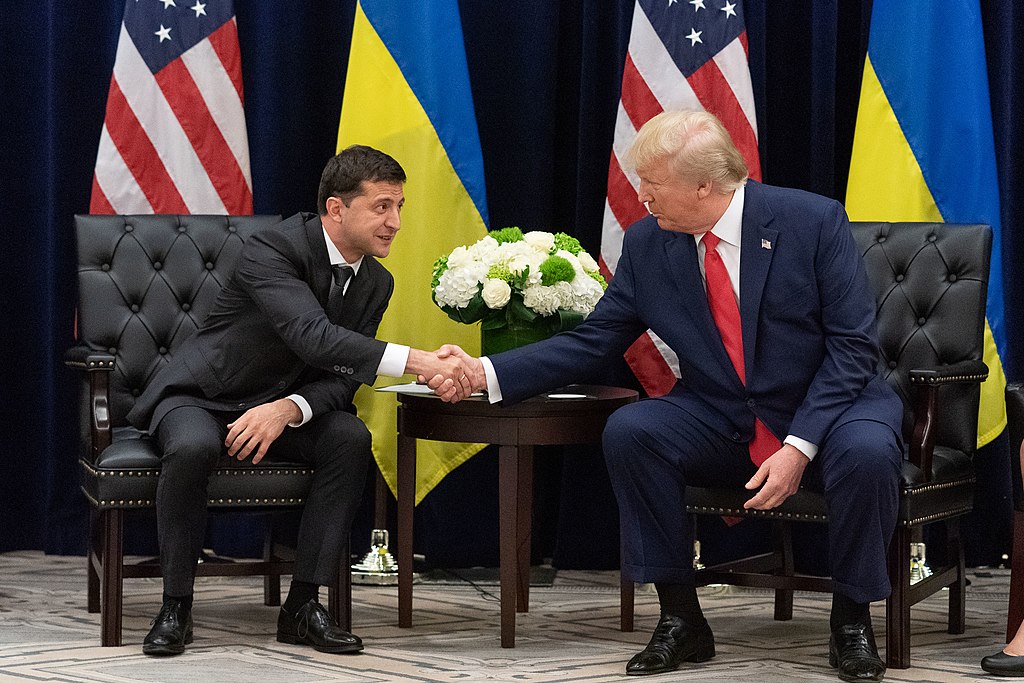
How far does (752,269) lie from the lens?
3.19m

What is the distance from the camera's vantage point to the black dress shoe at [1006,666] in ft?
10.1

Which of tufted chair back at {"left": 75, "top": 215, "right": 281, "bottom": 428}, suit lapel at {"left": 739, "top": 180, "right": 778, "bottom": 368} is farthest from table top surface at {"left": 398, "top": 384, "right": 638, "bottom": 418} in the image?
tufted chair back at {"left": 75, "top": 215, "right": 281, "bottom": 428}

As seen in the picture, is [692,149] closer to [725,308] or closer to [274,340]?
[725,308]

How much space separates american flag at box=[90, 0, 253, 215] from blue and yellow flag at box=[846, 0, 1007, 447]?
1913 millimetres

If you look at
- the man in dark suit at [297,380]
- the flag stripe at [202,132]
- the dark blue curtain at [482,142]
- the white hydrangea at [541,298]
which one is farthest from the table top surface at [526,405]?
the flag stripe at [202,132]

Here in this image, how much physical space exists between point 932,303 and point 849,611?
3.14ft

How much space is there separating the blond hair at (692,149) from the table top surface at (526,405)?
2.00 feet

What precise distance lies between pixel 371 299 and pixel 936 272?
147 cm

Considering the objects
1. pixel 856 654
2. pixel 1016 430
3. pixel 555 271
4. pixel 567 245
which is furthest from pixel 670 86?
pixel 856 654

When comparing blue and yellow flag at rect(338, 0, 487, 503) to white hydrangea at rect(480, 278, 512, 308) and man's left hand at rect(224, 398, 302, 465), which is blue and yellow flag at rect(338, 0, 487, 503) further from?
man's left hand at rect(224, 398, 302, 465)

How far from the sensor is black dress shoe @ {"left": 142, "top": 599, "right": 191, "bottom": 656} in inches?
126

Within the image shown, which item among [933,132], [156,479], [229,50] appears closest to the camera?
[156,479]

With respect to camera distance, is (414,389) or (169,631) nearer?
Answer: (169,631)

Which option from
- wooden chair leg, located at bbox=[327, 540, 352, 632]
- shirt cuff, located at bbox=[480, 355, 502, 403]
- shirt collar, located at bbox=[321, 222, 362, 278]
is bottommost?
wooden chair leg, located at bbox=[327, 540, 352, 632]
